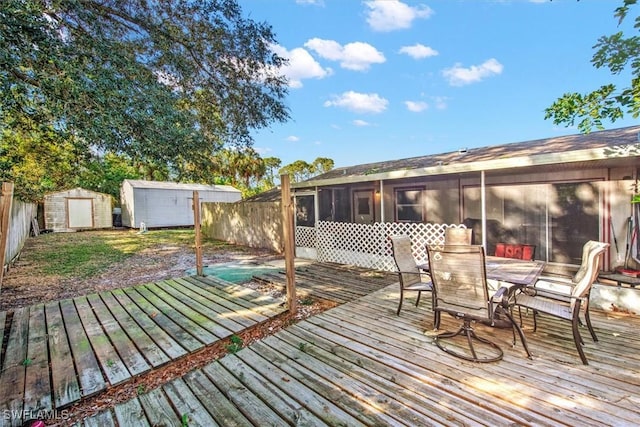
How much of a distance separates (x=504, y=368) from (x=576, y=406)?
0.58 m

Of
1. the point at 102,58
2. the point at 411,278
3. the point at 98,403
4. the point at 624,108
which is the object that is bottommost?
the point at 98,403

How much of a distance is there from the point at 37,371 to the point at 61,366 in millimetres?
178

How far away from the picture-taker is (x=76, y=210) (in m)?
17.3

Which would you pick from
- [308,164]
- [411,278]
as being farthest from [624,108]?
[308,164]

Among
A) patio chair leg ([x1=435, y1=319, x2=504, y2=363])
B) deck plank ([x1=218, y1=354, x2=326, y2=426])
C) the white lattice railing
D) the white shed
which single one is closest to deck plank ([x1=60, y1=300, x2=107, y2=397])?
deck plank ([x1=218, y1=354, x2=326, y2=426])

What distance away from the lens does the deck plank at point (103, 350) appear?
8.94ft

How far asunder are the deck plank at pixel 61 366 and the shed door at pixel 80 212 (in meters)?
17.2

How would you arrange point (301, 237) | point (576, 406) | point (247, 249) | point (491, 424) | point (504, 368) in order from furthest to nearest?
point (247, 249) < point (301, 237) < point (504, 368) < point (576, 406) < point (491, 424)

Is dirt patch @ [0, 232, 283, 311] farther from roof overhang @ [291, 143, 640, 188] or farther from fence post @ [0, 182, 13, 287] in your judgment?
roof overhang @ [291, 143, 640, 188]

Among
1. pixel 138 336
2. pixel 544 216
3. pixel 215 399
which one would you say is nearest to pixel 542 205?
pixel 544 216

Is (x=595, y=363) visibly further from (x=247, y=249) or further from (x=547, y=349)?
(x=247, y=249)

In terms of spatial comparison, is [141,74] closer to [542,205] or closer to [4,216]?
[4,216]

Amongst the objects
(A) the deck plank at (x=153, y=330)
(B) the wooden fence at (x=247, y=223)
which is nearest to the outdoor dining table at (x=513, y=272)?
(A) the deck plank at (x=153, y=330)

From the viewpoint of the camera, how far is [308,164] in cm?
3512
